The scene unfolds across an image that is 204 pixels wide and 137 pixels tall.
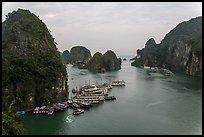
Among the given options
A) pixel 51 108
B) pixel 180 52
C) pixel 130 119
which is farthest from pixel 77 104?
pixel 180 52

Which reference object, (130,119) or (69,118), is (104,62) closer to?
(69,118)

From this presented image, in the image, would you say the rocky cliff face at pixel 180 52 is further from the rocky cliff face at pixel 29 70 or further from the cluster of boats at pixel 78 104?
the rocky cliff face at pixel 29 70

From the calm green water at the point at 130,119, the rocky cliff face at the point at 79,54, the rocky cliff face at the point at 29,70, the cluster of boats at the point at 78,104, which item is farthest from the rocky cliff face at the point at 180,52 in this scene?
the rocky cliff face at the point at 29,70

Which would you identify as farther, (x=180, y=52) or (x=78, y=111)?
(x=180, y=52)

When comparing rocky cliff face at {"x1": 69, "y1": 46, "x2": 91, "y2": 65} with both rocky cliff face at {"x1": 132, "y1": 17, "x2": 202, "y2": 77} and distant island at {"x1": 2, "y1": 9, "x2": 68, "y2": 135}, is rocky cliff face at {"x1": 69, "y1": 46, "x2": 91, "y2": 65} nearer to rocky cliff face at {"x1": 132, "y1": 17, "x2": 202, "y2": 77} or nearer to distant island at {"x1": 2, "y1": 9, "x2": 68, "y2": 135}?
rocky cliff face at {"x1": 132, "y1": 17, "x2": 202, "y2": 77}

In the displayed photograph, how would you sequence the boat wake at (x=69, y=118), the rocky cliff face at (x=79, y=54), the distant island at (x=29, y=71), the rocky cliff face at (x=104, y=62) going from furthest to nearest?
the rocky cliff face at (x=79, y=54) → the rocky cliff face at (x=104, y=62) → the distant island at (x=29, y=71) → the boat wake at (x=69, y=118)
